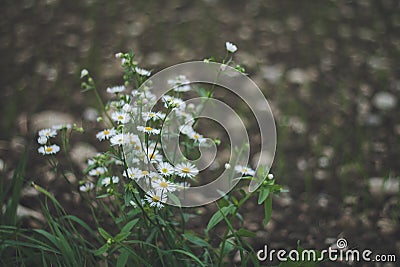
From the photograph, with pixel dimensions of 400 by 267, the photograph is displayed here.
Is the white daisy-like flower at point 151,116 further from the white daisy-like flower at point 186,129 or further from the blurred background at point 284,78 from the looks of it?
the blurred background at point 284,78

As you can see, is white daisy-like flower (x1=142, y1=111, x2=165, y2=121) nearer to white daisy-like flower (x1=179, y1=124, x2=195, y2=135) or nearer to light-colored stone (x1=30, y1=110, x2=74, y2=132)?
white daisy-like flower (x1=179, y1=124, x2=195, y2=135)

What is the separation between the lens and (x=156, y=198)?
87 centimetres

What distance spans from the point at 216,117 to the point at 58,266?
0.88 m

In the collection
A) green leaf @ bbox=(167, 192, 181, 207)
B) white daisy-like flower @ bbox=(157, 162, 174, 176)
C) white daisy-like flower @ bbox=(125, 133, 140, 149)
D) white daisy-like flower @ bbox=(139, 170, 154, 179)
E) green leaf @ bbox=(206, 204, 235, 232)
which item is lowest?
green leaf @ bbox=(206, 204, 235, 232)

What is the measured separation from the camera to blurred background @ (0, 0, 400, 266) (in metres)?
1.38

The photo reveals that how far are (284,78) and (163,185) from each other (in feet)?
3.90

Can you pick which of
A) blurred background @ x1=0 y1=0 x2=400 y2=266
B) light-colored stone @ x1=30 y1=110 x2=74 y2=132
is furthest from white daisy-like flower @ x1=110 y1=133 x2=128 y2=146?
light-colored stone @ x1=30 y1=110 x2=74 y2=132

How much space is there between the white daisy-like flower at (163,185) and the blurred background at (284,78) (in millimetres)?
498

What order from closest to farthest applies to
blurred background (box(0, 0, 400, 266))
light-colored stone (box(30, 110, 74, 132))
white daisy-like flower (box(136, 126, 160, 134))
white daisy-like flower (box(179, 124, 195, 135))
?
white daisy-like flower (box(136, 126, 160, 134)) → white daisy-like flower (box(179, 124, 195, 135)) → blurred background (box(0, 0, 400, 266)) → light-colored stone (box(30, 110, 74, 132))

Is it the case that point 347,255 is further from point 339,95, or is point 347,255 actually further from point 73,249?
point 339,95

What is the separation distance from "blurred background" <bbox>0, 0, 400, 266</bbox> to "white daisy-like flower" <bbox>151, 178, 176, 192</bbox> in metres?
0.50

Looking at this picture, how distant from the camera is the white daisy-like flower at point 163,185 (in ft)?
2.84

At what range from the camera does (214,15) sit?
2367 mm

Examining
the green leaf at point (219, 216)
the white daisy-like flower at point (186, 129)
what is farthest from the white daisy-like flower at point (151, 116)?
the green leaf at point (219, 216)
